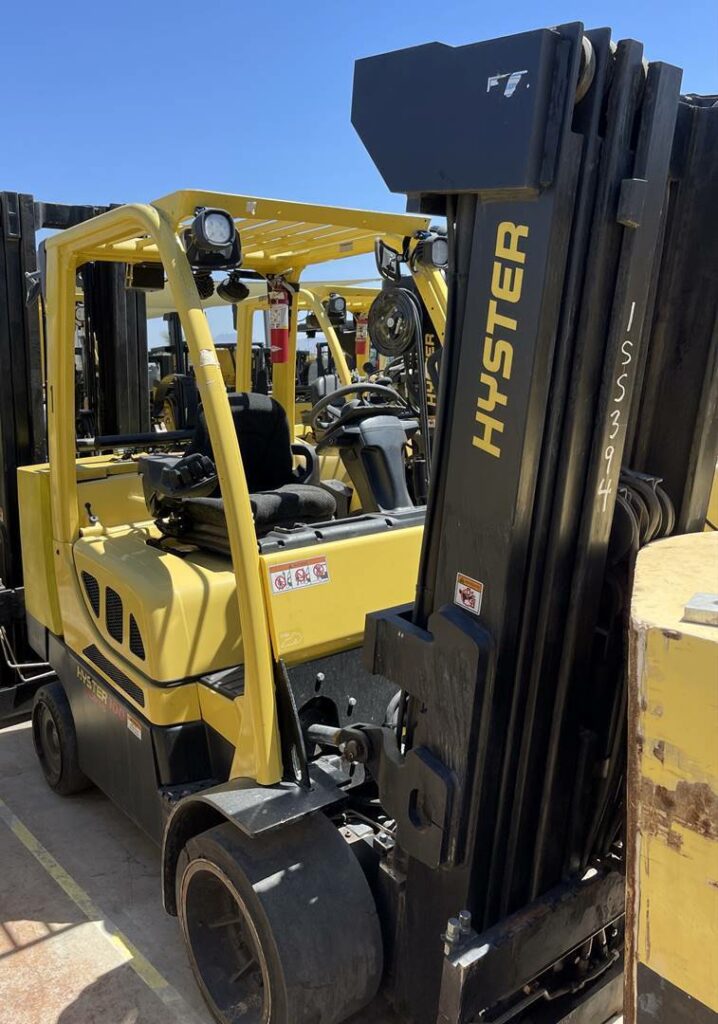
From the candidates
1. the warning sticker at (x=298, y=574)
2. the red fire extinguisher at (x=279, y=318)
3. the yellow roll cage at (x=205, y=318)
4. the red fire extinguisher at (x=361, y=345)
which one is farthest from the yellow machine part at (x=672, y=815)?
the red fire extinguisher at (x=361, y=345)

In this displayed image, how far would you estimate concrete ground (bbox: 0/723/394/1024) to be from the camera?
9.52ft

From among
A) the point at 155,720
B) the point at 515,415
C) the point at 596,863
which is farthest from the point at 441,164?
the point at 155,720

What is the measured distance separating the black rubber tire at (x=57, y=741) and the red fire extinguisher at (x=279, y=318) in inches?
88.2

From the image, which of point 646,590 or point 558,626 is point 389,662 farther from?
point 646,590

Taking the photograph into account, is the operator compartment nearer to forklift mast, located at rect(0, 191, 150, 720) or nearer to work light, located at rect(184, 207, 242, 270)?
work light, located at rect(184, 207, 242, 270)

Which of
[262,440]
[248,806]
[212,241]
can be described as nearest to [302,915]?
[248,806]

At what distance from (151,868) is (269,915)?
5.16 feet

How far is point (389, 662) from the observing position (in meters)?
2.31

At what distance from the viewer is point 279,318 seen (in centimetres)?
466

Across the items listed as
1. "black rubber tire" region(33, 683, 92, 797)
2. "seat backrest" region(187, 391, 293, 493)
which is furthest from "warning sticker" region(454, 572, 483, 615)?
"black rubber tire" region(33, 683, 92, 797)

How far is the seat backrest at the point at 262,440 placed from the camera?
3.80 metres

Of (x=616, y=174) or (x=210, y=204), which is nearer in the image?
(x=616, y=174)

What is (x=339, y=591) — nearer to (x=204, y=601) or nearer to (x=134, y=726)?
(x=204, y=601)

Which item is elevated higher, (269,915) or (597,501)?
(597,501)
